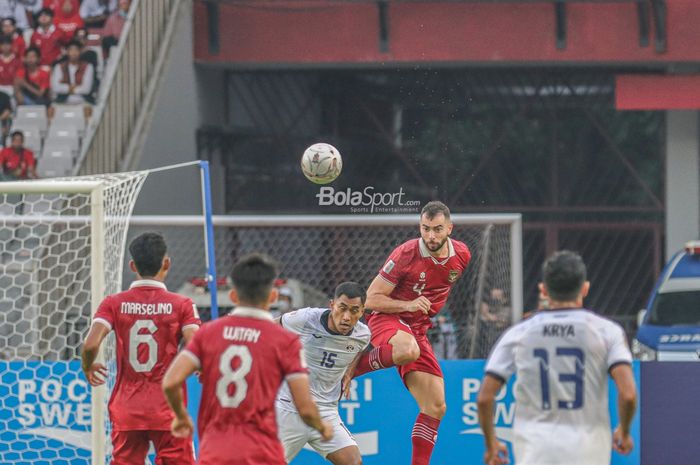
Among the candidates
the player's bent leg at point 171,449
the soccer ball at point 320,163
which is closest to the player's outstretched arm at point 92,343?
the player's bent leg at point 171,449

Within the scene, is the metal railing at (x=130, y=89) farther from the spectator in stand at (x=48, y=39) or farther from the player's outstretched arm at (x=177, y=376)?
the player's outstretched arm at (x=177, y=376)

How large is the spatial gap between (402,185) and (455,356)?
5.63m

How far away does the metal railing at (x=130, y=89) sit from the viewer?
1431 centimetres

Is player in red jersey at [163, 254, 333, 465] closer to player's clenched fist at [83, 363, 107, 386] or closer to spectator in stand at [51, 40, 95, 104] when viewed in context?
player's clenched fist at [83, 363, 107, 386]

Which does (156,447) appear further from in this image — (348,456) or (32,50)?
(32,50)

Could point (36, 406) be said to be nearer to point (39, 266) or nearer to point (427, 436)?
point (39, 266)

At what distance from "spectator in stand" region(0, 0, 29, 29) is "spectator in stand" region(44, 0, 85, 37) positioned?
335mm

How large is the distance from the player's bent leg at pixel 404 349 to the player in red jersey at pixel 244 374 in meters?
2.76

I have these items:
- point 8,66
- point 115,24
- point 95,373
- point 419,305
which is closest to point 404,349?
point 419,305

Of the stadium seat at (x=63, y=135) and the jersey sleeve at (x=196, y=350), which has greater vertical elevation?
the stadium seat at (x=63, y=135)

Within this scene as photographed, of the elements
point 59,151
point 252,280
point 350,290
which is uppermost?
point 59,151

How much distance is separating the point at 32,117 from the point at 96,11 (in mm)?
1988

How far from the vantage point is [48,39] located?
52.5 feet

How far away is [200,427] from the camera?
5.66 metres
